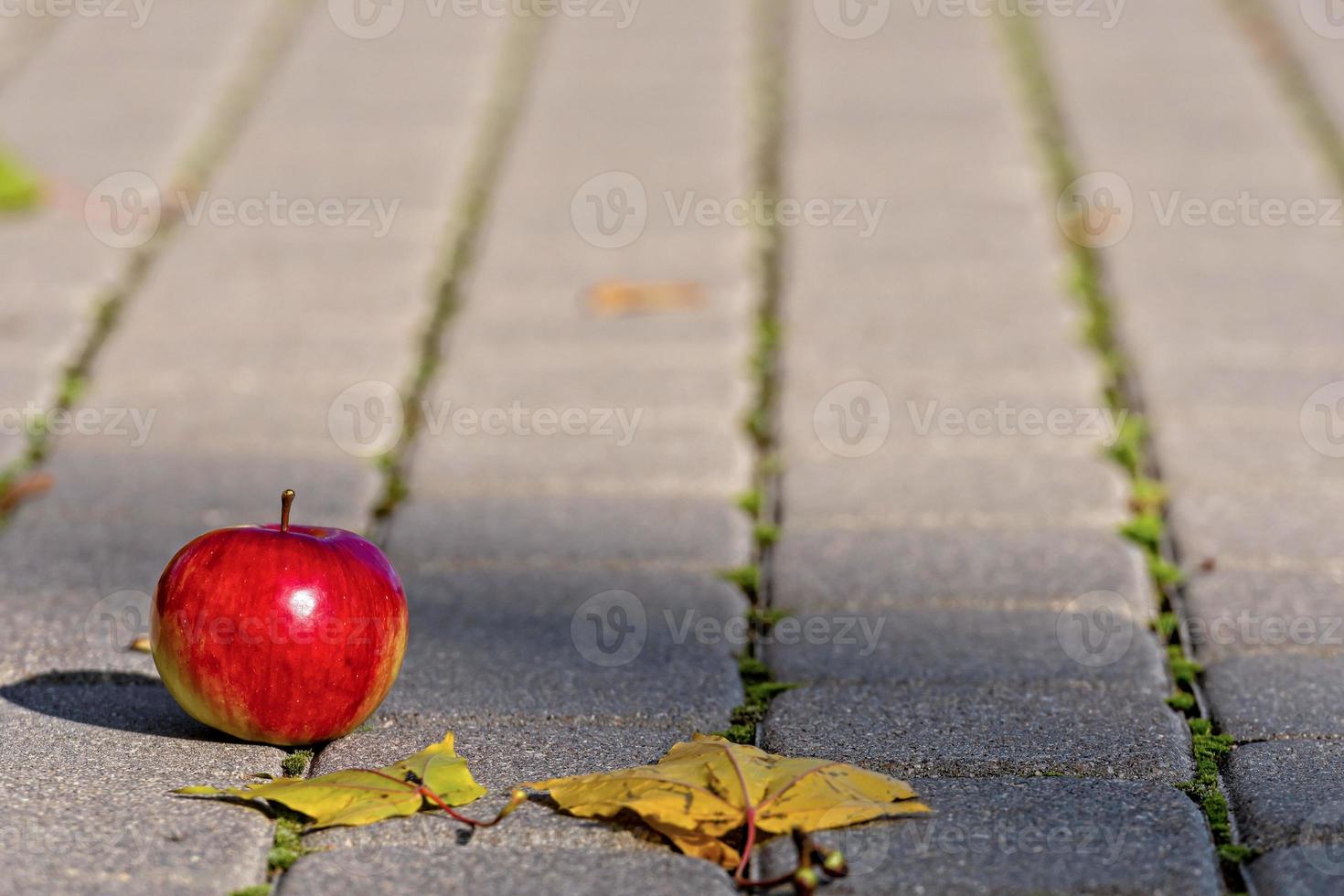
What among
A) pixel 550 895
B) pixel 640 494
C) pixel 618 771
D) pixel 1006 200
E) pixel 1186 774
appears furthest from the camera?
pixel 1006 200

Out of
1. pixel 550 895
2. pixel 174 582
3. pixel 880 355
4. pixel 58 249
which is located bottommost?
pixel 550 895

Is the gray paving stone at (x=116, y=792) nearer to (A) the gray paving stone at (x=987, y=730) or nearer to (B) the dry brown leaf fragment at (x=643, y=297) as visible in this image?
(A) the gray paving stone at (x=987, y=730)

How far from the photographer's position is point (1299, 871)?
1.81 m

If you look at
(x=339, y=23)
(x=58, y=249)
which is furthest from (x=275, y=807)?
(x=339, y=23)

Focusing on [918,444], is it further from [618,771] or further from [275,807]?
[275,807]

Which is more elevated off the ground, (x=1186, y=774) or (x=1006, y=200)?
(x=1006, y=200)

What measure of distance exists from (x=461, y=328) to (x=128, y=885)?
6.62 feet

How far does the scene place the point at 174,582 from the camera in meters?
2.03

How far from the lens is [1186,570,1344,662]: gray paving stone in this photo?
245 cm

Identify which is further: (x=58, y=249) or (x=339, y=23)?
(x=339, y=23)

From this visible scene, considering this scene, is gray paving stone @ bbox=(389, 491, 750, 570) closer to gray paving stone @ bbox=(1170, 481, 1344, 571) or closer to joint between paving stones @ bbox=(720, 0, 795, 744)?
joint between paving stones @ bbox=(720, 0, 795, 744)

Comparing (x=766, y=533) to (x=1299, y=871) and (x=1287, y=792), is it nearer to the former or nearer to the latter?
(x=1287, y=792)

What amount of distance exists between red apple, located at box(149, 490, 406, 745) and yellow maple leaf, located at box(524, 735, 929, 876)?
0.31 m

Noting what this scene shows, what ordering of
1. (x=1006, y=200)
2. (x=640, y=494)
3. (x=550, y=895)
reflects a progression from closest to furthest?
1. (x=550, y=895)
2. (x=640, y=494)
3. (x=1006, y=200)
